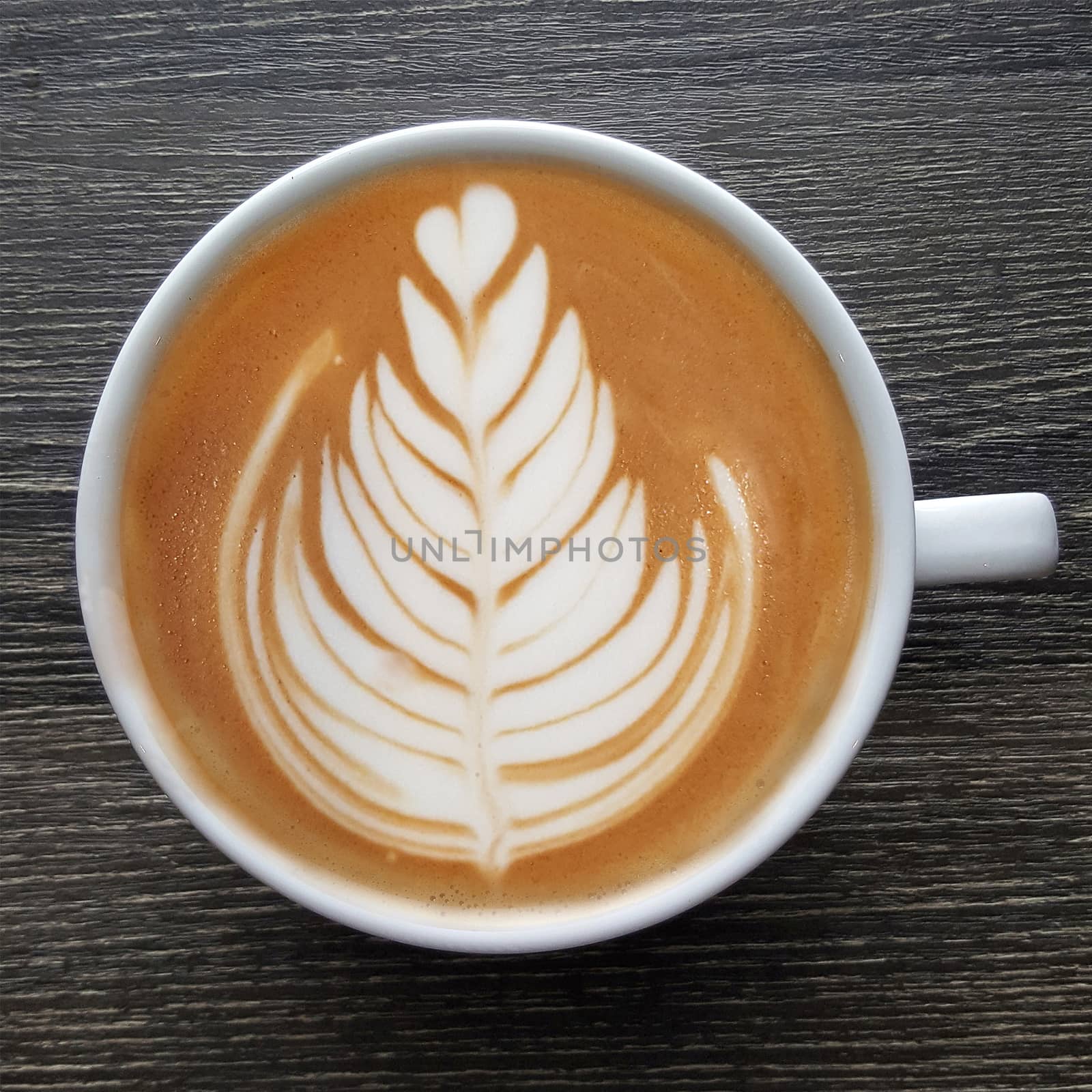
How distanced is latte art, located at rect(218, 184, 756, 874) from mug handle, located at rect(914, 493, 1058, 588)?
163 mm

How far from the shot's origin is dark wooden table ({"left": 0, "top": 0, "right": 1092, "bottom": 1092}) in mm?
1006

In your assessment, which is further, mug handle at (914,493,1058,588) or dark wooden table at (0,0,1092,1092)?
dark wooden table at (0,0,1092,1092)

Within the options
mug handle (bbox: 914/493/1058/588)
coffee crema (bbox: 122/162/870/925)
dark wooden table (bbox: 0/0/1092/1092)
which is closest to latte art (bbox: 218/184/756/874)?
coffee crema (bbox: 122/162/870/925)

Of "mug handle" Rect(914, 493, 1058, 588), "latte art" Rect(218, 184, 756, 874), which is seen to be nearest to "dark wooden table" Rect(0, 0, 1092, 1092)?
"mug handle" Rect(914, 493, 1058, 588)

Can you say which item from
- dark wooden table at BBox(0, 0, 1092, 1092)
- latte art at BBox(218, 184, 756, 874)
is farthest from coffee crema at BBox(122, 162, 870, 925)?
dark wooden table at BBox(0, 0, 1092, 1092)

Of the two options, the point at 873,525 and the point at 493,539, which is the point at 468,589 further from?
the point at 873,525

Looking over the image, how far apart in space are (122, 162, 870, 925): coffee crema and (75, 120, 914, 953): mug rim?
0.05 feet

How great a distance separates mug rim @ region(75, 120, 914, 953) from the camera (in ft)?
2.60

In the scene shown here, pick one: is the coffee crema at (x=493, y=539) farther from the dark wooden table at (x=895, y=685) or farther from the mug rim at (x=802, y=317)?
the dark wooden table at (x=895, y=685)

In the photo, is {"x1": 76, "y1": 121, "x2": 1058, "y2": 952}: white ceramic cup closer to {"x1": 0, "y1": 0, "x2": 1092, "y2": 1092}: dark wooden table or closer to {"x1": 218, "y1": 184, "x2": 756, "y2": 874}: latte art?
{"x1": 218, "y1": 184, "x2": 756, "y2": 874}: latte art

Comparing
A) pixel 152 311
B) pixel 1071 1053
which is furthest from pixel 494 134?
pixel 1071 1053

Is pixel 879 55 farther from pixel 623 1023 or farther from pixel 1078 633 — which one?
pixel 623 1023

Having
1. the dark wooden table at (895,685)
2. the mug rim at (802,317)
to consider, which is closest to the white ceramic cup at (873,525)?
the mug rim at (802,317)

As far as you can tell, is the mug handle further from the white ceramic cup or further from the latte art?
the latte art
